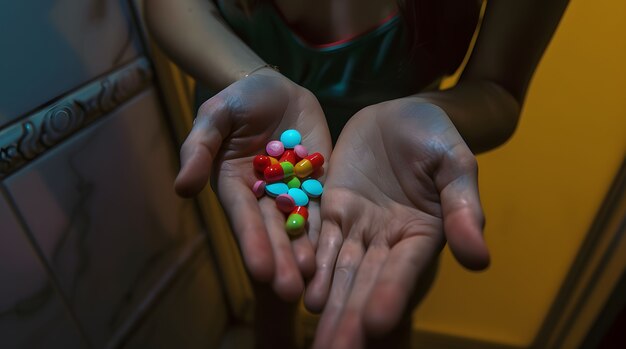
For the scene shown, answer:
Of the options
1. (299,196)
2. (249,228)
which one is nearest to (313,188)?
(299,196)

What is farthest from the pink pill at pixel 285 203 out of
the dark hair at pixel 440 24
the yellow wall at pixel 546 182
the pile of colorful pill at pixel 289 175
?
the yellow wall at pixel 546 182

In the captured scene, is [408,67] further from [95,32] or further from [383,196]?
[95,32]

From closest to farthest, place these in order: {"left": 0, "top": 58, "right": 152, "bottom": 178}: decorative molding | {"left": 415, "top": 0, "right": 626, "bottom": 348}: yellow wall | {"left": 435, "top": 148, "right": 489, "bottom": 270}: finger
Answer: {"left": 435, "top": 148, "right": 489, "bottom": 270}: finger < {"left": 0, "top": 58, "right": 152, "bottom": 178}: decorative molding < {"left": 415, "top": 0, "right": 626, "bottom": 348}: yellow wall

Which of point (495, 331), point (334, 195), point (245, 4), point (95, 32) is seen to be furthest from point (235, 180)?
point (495, 331)

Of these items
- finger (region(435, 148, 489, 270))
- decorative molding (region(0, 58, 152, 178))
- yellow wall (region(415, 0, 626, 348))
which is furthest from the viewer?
yellow wall (region(415, 0, 626, 348))

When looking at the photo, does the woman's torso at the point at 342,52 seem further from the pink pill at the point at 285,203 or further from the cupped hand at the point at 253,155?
the pink pill at the point at 285,203

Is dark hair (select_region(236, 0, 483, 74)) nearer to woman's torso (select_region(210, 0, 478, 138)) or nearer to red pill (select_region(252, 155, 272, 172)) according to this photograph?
woman's torso (select_region(210, 0, 478, 138))

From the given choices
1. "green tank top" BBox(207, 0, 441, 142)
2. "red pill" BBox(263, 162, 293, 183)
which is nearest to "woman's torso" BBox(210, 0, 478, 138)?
"green tank top" BBox(207, 0, 441, 142)
